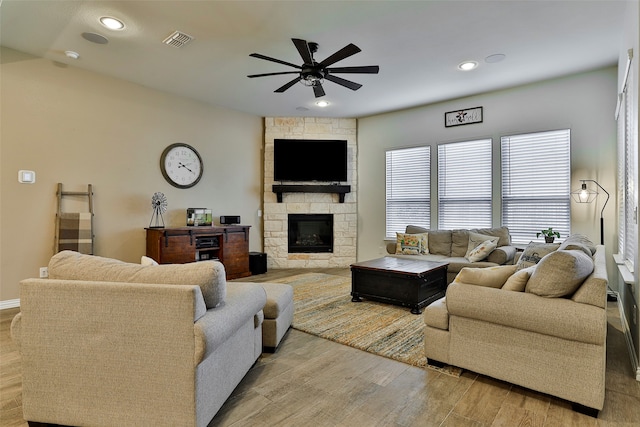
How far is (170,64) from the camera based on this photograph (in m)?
4.20

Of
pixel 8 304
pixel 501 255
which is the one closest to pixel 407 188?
pixel 501 255

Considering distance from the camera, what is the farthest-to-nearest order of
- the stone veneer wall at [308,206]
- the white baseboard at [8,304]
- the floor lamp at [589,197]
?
the stone veneer wall at [308,206]
the floor lamp at [589,197]
the white baseboard at [8,304]

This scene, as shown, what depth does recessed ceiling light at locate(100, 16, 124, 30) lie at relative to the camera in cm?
319

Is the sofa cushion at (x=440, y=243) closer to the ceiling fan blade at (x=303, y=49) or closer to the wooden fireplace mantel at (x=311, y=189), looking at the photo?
the wooden fireplace mantel at (x=311, y=189)

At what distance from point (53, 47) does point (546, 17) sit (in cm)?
517

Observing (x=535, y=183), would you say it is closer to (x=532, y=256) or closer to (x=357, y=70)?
(x=532, y=256)

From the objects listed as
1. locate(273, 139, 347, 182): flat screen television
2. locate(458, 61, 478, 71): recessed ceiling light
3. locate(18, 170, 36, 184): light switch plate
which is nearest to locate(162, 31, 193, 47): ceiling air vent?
locate(18, 170, 36, 184): light switch plate

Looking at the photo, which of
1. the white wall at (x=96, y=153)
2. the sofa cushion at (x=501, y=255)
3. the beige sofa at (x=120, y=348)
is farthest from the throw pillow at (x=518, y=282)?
the white wall at (x=96, y=153)

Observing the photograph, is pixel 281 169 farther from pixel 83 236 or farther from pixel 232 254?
pixel 83 236

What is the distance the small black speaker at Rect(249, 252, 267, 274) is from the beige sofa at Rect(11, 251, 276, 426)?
421 centimetres

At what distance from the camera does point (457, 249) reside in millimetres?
5023

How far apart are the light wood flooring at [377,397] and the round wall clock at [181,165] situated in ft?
10.4

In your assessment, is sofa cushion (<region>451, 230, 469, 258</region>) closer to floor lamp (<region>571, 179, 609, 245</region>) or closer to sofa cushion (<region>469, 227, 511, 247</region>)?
sofa cushion (<region>469, 227, 511, 247</region>)

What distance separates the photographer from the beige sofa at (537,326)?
1.81 metres
